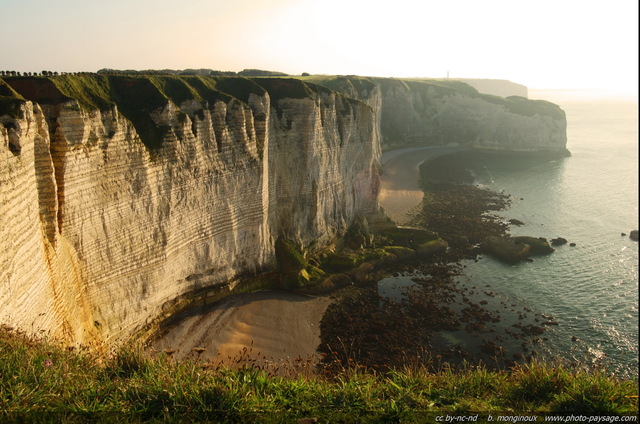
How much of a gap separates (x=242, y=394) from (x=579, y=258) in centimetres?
3594

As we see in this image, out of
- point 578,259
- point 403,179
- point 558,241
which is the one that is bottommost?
point 578,259

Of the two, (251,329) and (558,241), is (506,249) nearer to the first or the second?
(558,241)

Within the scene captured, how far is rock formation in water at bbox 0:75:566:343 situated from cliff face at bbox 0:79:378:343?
7 centimetres

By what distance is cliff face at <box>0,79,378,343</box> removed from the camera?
1508 cm

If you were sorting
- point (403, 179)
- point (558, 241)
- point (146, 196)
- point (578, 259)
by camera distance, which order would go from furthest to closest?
point (403, 179) < point (558, 241) < point (578, 259) < point (146, 196)

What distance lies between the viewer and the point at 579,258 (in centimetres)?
3675

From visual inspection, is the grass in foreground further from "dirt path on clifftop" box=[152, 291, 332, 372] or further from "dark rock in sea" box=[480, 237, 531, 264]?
"dark rock in sea" box=[480, 237, 531, 264]

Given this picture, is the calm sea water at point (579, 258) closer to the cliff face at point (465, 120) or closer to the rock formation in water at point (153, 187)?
the cliff face at point (465, 120)

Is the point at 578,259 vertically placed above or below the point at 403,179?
below

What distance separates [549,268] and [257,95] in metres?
26.0

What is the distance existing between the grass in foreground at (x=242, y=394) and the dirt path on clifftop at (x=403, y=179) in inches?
1311

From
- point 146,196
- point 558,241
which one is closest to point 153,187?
point 146,196

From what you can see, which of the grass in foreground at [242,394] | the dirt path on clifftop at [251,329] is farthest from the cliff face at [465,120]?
the grass in foreground at [242,394]

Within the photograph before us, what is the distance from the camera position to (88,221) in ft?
61.0
